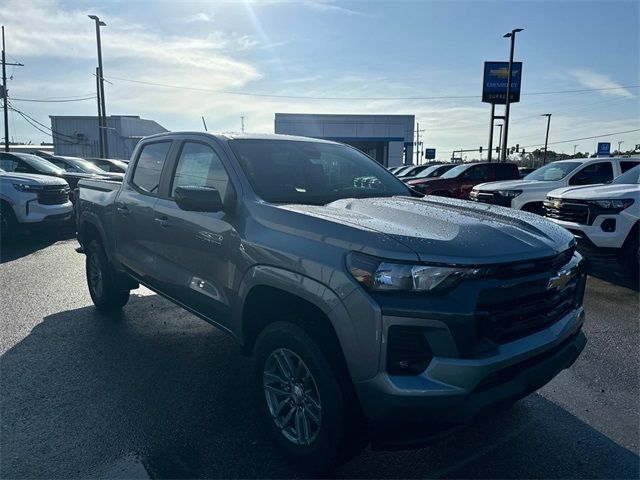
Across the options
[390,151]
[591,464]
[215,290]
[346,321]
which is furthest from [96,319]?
[390,151]

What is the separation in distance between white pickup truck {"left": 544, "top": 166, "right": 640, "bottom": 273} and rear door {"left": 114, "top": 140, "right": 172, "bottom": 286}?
18.2 ft

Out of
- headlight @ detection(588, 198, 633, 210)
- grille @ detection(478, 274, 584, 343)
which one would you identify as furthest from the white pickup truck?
grille @ detection(478, 274, 584, 343)

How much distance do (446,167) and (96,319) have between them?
48.1 feet

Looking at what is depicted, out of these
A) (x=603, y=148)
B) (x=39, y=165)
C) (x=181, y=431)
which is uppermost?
(x=603, y=148)

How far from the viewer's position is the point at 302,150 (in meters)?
3.69

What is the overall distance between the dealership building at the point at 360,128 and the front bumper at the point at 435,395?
40911 millimetres

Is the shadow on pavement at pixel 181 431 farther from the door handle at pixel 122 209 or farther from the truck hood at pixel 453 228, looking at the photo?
the door handle at pixel 122 209

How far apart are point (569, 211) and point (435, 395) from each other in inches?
228

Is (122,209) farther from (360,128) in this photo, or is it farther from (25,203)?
(360,128)

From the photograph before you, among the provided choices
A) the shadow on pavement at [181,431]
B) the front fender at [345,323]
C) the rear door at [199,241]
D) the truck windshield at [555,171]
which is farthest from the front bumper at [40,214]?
the truck windshield at [555,171]

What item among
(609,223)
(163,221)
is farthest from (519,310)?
(609,223)

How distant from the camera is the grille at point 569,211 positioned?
6422 millimetres

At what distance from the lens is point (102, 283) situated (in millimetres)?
5051

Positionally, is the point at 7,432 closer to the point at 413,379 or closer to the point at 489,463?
the point at 413,379
